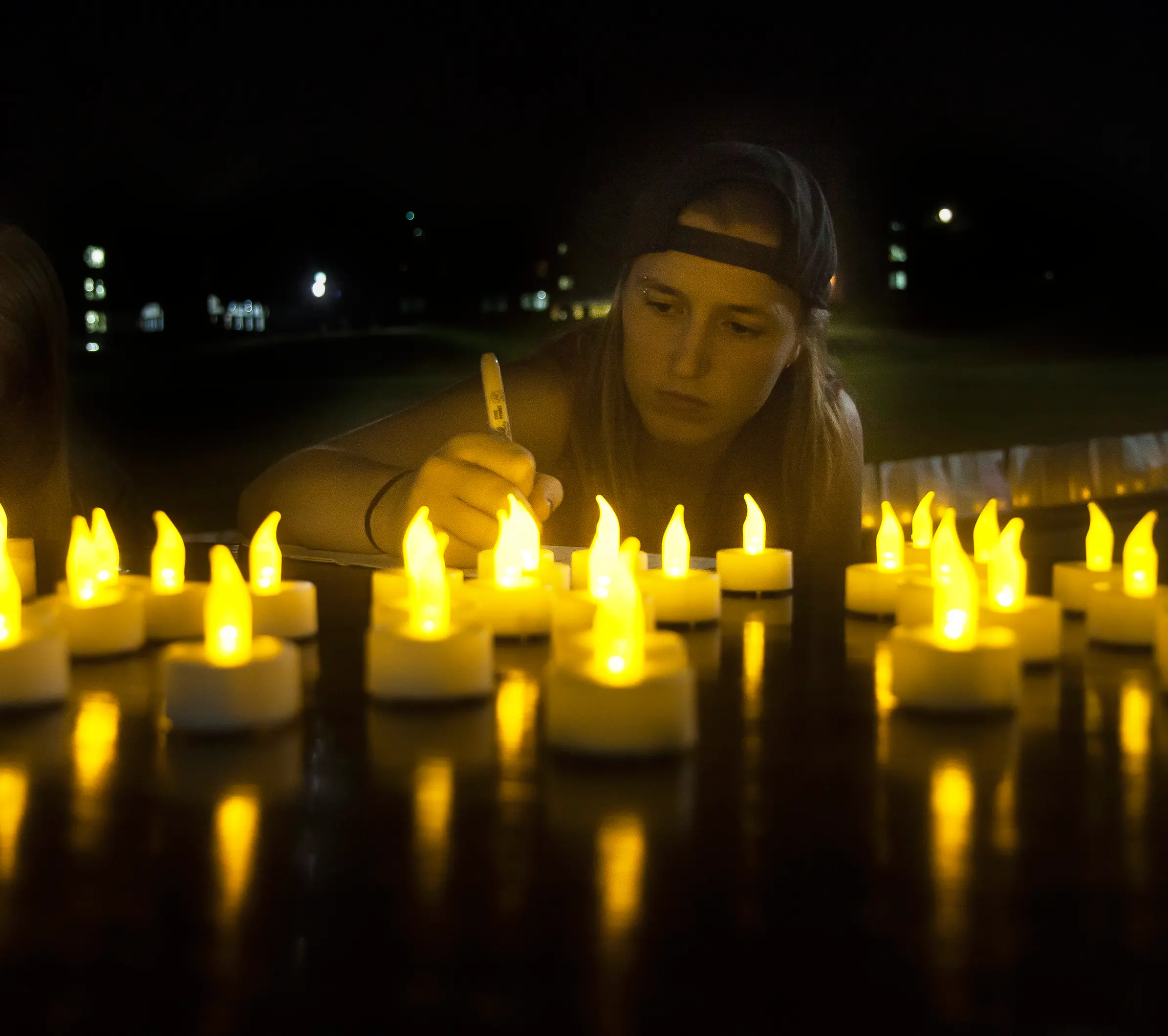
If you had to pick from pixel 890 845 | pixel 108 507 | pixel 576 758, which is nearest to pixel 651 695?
pixel 576 758

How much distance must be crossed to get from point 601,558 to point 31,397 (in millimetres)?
1569

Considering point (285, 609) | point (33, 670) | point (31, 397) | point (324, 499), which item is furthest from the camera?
point (31, 397)

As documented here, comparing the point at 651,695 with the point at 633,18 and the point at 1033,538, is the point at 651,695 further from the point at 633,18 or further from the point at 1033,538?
the point at 1033,538

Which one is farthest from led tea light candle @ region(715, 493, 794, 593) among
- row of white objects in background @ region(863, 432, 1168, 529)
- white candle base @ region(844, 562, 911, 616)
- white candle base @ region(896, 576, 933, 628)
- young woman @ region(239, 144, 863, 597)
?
row of white objects in background @ region(863, 432, 1168, 529)

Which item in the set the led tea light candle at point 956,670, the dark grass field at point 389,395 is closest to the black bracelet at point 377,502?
the led tea light candle at point 956,670

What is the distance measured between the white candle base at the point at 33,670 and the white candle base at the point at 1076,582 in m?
0.78

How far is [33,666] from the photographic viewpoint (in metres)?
0.75

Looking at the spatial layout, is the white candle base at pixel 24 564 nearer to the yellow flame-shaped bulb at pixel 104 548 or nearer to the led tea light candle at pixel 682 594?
the yellow flame-shaped bulb at pixel 104 548

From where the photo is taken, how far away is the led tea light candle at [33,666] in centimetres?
75

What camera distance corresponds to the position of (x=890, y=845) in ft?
1.78

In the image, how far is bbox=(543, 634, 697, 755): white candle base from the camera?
2.15 feet

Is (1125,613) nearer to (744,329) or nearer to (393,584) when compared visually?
(393,584)

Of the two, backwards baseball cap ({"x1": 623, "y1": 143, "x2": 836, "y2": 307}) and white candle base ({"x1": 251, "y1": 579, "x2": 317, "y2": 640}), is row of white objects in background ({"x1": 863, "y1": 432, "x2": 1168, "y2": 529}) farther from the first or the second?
white candle base ({"x1": 251, "y1": 579, "x2": 317, "y2": 640})

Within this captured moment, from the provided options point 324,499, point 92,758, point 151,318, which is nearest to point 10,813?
point 92,758
